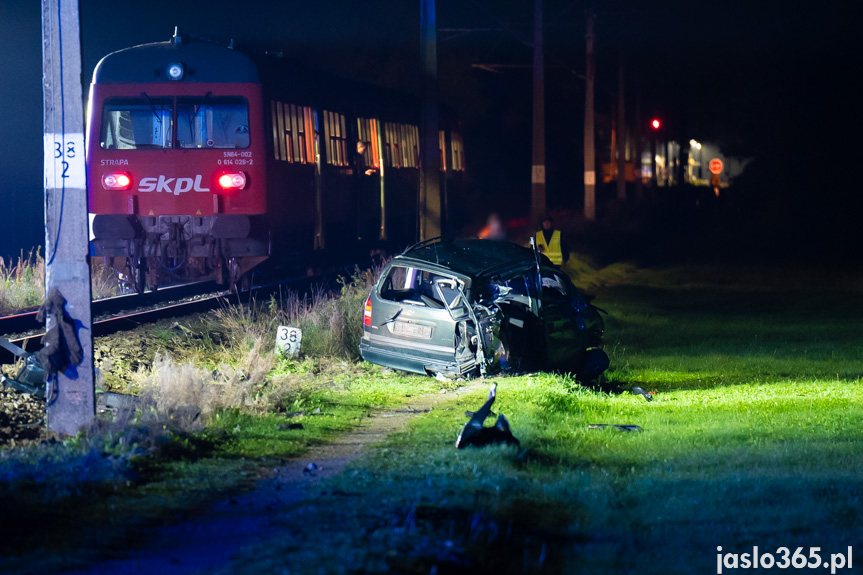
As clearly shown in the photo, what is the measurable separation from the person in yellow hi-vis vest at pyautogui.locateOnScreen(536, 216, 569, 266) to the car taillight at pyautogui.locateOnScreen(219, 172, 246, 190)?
15.3 feet

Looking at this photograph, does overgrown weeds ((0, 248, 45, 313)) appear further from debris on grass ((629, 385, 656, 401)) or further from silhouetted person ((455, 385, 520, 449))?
silhouetted person ((455, 385, 520, 449))

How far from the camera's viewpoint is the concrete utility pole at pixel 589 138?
110ft

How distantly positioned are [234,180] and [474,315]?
24.3ft

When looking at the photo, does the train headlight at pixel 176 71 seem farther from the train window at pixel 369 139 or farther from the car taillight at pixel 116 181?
the train window at pixel 369 139

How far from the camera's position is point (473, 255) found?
11.9 metres

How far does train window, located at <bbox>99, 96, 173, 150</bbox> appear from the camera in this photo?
17141mm

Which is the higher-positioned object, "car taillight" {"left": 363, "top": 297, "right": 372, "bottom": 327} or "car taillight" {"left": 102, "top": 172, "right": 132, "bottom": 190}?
"car taillight" {"left": 102, "top": 172, "right": 132, "bottom": 190}

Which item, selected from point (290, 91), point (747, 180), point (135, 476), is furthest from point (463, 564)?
point (747, 180)

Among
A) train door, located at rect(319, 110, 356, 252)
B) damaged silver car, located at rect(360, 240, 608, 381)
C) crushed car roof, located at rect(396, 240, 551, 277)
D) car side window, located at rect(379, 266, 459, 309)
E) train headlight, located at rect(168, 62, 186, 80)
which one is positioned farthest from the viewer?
train door, located at rect(319, 110, 356, 252)

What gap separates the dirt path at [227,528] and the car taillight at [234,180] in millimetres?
9432

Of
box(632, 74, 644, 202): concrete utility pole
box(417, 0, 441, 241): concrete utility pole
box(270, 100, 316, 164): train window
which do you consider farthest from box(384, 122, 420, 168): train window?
box(632, 74, 644, 202): concrete utility pole

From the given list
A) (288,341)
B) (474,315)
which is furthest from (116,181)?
(474,315)

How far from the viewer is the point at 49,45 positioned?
8.20 m

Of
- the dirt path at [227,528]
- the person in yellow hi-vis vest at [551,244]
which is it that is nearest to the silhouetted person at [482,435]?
the dirt path at [227,528]
